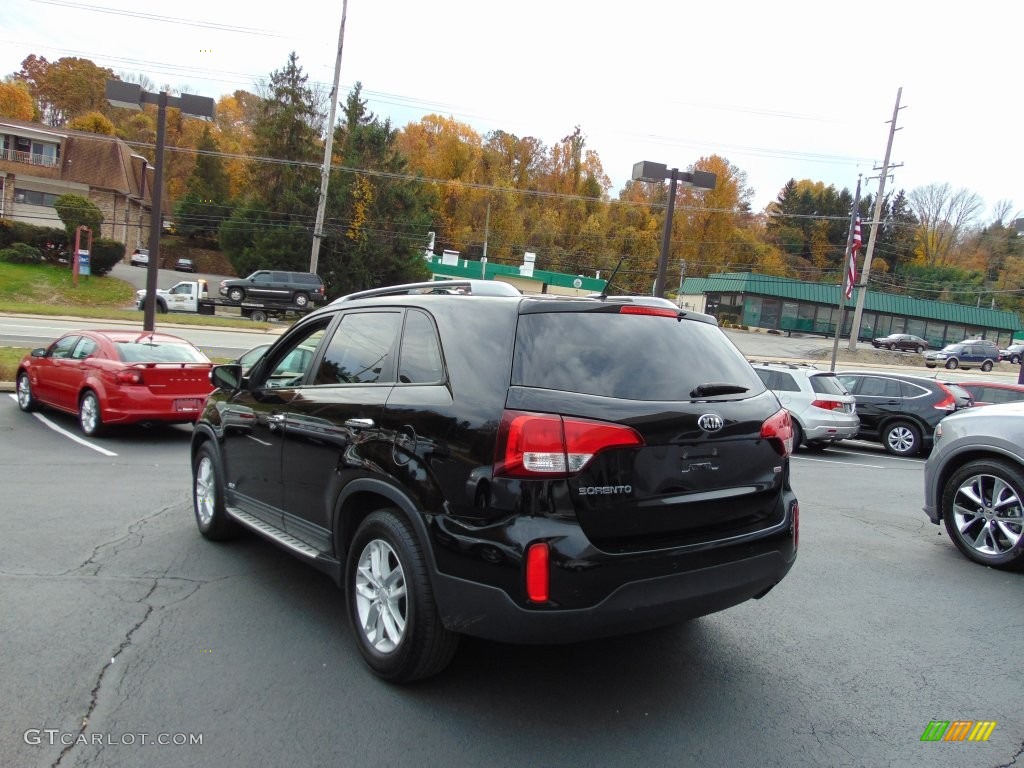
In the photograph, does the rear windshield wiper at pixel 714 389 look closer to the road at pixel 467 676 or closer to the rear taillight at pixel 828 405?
the road at pixel 467 676

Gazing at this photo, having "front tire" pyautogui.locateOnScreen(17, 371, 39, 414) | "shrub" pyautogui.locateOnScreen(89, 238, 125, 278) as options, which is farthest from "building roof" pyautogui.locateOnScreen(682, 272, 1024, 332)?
"front tire" pyautogui.locateOnScreen(17, 371, 39, 414)

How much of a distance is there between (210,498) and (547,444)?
143 inches

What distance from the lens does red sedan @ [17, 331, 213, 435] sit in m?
9.41

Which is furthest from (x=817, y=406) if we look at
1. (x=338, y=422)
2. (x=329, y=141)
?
(x=329, y=141)

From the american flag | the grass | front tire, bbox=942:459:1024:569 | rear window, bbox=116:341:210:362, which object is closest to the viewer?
front tire, bbox=942:459:1024:569

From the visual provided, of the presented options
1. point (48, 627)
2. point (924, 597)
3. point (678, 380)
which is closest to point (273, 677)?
point (48, 627)

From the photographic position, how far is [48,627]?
12.5 ft

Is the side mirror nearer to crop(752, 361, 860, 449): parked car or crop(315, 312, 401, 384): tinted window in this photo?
crop(315, 312, 401, 384): tinted window

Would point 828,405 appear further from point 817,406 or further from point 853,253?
point 853,253

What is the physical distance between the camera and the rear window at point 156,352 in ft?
32.0

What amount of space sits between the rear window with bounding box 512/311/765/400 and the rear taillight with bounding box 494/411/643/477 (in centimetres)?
19

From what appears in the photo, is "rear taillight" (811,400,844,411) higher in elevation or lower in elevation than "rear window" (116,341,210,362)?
higher

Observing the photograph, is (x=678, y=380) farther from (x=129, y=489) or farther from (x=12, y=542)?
(x=129, y=489)

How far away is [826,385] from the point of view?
43.0ft
